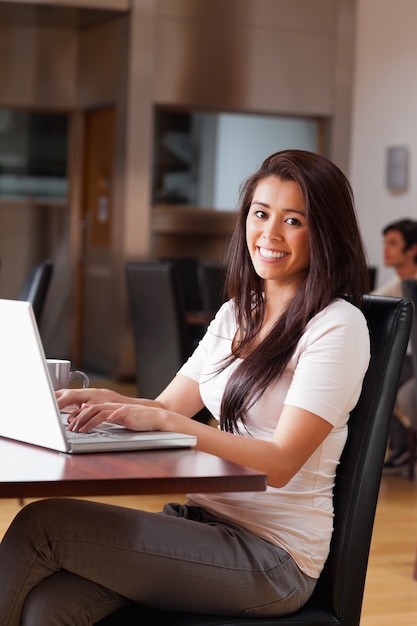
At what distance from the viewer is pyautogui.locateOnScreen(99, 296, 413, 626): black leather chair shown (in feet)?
5.66

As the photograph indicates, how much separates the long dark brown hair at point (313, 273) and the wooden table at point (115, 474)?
0.28 metres

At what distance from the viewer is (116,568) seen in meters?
1.56

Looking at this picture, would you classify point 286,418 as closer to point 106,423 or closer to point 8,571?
point 106,423

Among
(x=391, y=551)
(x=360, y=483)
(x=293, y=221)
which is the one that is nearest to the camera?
(x=360, y=483)

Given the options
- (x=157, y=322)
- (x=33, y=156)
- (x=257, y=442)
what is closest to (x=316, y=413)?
(x=257, y=442)

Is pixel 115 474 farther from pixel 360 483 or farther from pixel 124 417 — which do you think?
pixel 360 483

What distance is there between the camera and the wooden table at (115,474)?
130cm

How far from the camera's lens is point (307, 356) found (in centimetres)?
172

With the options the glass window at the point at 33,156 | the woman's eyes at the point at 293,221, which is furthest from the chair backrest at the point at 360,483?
the glass window at the point at 33,156

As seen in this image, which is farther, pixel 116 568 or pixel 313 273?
pixel 313 273

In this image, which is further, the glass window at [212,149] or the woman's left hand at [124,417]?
the glass window at [212,149]

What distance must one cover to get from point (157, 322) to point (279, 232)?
103 inches

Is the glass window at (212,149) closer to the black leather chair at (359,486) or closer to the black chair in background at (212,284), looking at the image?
the black chair in background at (212,284)

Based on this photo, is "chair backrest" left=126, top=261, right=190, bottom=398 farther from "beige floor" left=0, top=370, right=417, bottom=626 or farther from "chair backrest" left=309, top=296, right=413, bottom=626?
"chair backrest" left=309, top=296, right=413, bottom=626
